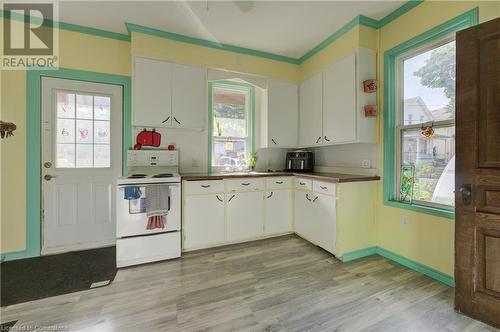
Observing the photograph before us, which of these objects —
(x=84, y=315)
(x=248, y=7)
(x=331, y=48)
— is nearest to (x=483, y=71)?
(x=331, y=48)

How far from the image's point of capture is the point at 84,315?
1633mm

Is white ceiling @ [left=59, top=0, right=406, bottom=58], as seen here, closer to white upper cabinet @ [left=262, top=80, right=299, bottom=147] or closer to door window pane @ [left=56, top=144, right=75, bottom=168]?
white upper cabinet @ [left=262, top=80, right=299, bottom=147]

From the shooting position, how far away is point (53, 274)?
220cm

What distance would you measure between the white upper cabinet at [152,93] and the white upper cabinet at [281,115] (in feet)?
4.71

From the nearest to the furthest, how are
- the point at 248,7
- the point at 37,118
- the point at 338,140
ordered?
1. the point at 248,7
2. the point at 37,118
3. the point at 338,140

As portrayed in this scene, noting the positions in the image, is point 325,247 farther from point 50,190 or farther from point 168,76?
point 50,190

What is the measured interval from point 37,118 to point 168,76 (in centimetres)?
157

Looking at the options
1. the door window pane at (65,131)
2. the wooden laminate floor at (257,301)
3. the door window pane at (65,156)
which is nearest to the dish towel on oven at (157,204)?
the wooden laminate floor at (257,301)

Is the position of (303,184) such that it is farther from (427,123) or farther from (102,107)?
(102,107)

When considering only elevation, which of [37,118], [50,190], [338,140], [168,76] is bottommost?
[50,190]

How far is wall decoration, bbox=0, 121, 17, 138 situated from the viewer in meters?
2.31

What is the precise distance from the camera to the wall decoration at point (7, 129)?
231 cm

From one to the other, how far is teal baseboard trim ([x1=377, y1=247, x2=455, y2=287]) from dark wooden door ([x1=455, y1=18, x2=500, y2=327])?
1.30 ft

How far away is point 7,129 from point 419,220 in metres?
4.39
